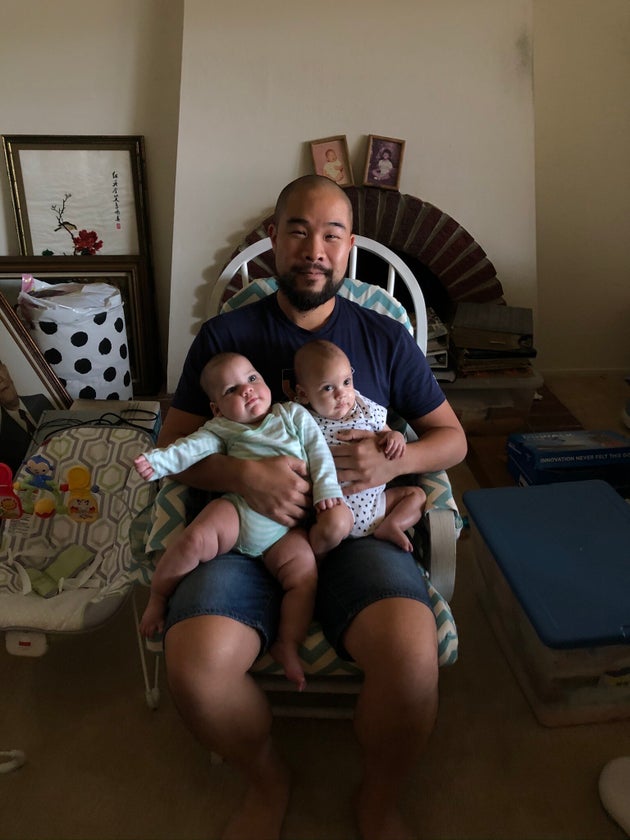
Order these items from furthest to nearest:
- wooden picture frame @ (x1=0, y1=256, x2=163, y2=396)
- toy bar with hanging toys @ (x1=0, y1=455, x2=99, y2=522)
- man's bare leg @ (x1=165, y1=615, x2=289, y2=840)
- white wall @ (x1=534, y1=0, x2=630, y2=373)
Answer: wooden picture frame @ (x1=0, y1=256, x2=163, y2=396), white wall @ (x1=534, y1=0, x2=630, y2=373), toy bar with hanging toys @ (x1=0, y1=455, x2=99, y2=522), man's bare leg @ (x1=165, y1=615, x2=289, y2=840)

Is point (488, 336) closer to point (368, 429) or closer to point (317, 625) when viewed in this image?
point (368, 429)

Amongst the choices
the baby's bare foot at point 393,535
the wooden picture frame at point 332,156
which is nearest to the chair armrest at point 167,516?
the baby's bare foot at point 393,535

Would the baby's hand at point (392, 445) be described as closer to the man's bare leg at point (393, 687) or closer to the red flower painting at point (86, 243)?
the man's bare leg at point (393, 687)

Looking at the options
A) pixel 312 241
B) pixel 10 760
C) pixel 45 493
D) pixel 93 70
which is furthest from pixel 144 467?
pixel 93 70

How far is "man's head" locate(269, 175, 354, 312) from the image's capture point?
4.41 ft

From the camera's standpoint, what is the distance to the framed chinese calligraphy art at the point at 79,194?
2.58 m

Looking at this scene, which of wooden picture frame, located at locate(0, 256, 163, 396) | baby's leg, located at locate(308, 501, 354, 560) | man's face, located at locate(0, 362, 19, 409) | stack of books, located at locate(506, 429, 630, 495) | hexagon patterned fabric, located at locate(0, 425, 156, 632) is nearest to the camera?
baby's leg, located at locate(308, 501, 354, 560)

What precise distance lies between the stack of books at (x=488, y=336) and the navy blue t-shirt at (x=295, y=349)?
122 centimetres

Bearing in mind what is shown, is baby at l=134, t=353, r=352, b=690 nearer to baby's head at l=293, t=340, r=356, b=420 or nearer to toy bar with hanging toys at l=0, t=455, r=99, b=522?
baby's head at l=293, t=340, r=356, b=420

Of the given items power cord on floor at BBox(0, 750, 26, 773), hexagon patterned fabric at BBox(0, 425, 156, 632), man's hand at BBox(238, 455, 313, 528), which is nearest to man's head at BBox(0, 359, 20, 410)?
hexagon patterned fabric at BBox(0, 425, 156, 632)

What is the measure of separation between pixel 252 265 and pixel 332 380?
1414 mm

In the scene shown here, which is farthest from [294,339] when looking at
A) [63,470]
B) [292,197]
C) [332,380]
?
[63,470]

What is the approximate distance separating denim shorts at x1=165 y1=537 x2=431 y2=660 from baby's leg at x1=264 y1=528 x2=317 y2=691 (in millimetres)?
30

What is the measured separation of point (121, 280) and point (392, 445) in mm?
1929
